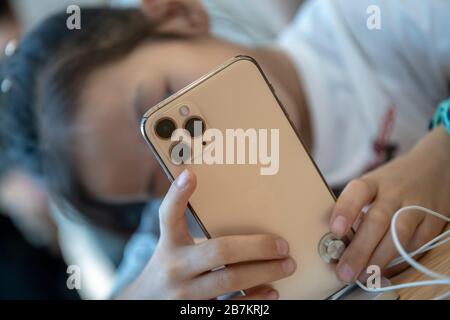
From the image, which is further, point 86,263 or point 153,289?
point 86,263

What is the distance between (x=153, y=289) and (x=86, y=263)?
384 millimetres

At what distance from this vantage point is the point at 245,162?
11.3 inches

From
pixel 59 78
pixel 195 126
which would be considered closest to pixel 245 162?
pixel 195 126

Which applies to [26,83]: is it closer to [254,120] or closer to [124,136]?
[124,136]

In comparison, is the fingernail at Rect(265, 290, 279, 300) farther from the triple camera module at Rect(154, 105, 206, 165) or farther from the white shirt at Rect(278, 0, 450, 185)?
the white shirt at Rect(278, 0, 450, 185)

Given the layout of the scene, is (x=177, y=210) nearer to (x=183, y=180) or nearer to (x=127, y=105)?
(x=183, y=180)

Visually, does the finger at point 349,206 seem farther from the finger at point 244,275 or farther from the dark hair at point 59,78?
the dark hair at point 59,78

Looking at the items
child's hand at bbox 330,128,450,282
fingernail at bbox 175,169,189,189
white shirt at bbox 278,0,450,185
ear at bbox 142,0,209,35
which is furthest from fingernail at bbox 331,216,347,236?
ear at bbox 142,0,209,35

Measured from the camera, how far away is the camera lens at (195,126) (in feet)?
0.91

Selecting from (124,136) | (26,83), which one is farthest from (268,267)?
(26,83)

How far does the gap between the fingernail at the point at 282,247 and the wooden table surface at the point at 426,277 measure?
0.08 meters

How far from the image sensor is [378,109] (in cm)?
53

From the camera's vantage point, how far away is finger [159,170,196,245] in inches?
10.4
